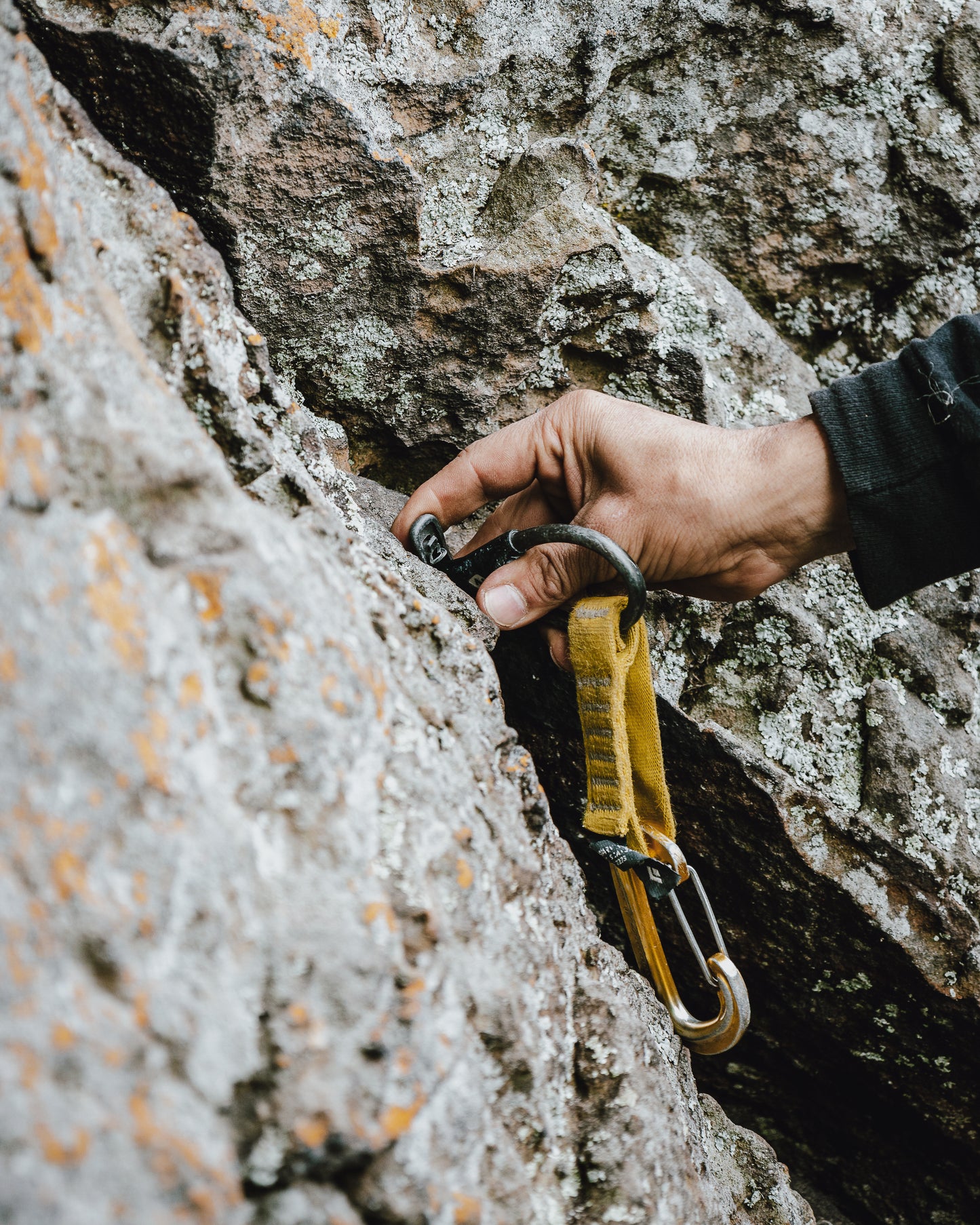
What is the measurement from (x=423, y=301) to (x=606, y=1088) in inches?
58.6

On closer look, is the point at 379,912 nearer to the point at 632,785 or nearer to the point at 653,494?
the point at 632,785

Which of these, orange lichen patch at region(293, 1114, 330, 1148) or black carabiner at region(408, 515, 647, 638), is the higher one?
black carabiner at region(408, 515, 647, 638)

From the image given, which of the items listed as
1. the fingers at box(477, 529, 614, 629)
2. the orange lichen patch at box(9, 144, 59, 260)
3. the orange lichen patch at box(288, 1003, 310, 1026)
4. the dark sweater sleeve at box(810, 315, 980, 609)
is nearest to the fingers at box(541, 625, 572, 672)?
the fingers at box(477, 529, 614, 629)

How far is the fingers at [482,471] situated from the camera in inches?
67.4

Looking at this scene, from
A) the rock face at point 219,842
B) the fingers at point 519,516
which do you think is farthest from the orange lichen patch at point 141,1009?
the fingers at point 519,516

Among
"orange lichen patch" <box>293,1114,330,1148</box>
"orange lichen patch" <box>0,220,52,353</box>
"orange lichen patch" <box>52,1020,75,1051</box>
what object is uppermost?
"orange lichen patch" <box>0,220,52,353</box>

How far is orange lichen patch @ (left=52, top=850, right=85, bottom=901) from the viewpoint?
65 cm

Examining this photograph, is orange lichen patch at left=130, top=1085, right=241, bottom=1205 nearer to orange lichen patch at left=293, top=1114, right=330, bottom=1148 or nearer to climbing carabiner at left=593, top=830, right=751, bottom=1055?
orange lichen patch at left=293, top=1114, right=330, bottom=1148

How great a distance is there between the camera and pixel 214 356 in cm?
109

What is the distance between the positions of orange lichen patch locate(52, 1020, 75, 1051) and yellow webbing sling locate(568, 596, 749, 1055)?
943mm

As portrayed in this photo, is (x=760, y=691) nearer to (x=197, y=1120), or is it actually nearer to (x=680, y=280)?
(x=680, y=280)

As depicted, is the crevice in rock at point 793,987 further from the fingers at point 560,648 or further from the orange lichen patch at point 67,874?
the orange lichen patch at point 67,874

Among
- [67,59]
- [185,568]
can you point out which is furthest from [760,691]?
[67,59]

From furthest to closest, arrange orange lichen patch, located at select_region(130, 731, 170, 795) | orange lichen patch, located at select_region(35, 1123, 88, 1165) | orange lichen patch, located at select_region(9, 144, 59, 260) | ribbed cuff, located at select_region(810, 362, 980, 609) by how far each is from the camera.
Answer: ribbed cuff, located at select_region(810, 362, 980, 609)
orange lichen patch, located at select_region(9, 144, 59, 260)
orange lichen patch, located at select_region(130, 731, 170, 795)
orange lichen patch, located at select_region(35, 1123, 88, 1165)
